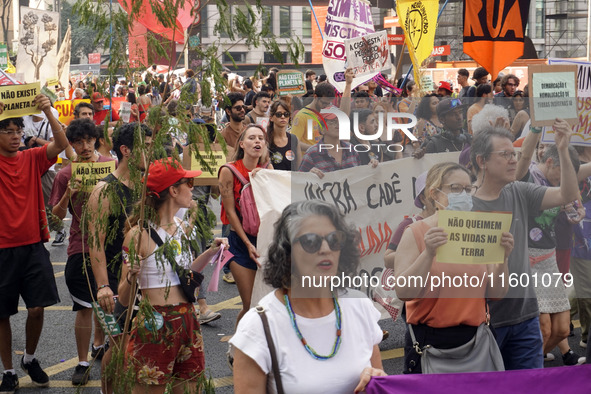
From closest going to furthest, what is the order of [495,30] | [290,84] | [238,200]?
1. [238,200]
2. [495,30]
3. [290,84]

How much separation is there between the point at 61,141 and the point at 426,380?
3.58m

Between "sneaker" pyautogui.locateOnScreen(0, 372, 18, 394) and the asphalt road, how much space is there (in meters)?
0.07

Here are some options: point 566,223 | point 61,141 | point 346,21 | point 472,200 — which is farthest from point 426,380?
point 346,21

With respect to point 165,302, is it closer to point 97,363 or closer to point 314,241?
point 314,241

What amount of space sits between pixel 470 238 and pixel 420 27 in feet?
28.4

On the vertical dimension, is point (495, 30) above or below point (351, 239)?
above

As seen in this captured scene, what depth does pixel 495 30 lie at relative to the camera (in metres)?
9.27

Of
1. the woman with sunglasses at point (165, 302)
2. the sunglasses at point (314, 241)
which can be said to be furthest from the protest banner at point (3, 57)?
the sunglasses at point (314, 241)

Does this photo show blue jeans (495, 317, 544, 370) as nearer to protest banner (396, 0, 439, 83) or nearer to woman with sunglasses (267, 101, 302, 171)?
woman with sunglasses (267, 101, 302, 171)

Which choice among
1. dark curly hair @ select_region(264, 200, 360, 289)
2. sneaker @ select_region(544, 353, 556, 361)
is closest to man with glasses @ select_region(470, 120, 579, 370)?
dark curly hair @ select_region(264, 200, 360, 289)

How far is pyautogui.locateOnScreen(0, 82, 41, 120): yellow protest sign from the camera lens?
5.69 m

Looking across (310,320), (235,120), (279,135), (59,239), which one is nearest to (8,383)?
(279,135)

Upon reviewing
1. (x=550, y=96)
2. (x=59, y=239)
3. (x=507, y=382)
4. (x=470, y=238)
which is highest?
(x=550, y=96)

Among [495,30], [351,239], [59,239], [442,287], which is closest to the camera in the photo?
[351,239]
